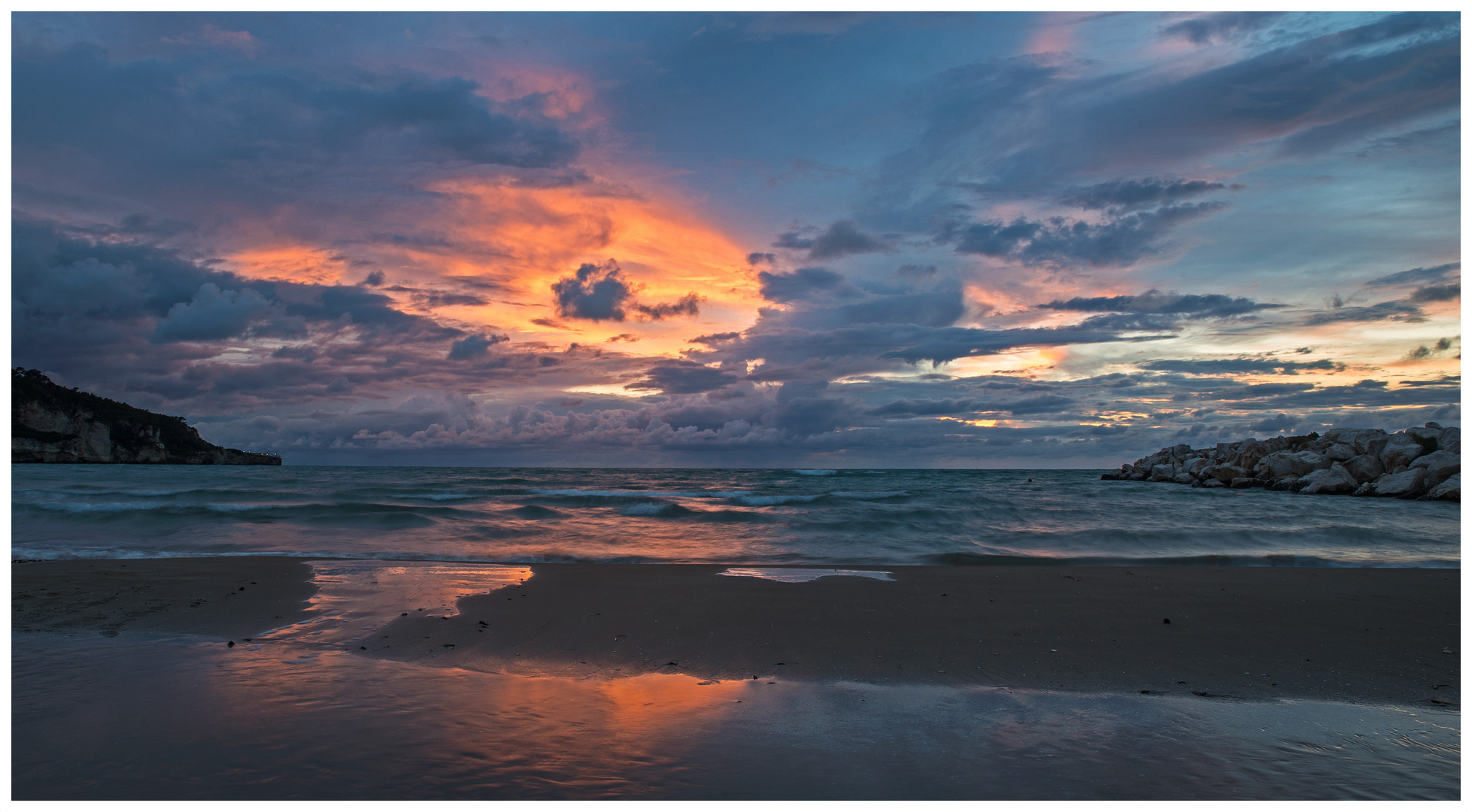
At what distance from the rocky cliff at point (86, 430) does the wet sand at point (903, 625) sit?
83044mm

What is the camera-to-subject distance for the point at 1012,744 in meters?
3.66

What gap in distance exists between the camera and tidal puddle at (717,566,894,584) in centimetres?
915

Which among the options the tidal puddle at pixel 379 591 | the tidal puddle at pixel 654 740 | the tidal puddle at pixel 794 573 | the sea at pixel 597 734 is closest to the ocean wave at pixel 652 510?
the tidal puddle at pixel 379 591

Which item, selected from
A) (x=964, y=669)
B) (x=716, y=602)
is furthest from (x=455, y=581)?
(x=964, y=669)

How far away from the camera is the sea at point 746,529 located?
1227 centimetres

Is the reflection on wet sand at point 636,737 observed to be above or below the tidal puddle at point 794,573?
above

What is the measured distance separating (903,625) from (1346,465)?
33577 millimetres

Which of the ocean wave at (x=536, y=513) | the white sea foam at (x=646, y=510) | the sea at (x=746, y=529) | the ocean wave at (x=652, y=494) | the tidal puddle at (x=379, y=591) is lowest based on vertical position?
the ocean wave at (x=652, y=494)

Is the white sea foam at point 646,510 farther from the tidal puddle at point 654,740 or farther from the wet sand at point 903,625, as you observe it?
the tidal puddle at point 654,740

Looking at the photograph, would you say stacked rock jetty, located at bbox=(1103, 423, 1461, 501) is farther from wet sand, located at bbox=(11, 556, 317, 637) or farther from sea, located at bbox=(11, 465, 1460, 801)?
wet sand, located at bbox=(11, 556, 317, 637)

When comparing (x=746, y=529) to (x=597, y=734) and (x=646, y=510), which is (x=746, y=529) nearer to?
(x=646, y=510)

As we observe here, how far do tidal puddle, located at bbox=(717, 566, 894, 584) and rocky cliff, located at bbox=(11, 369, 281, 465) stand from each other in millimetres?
85669

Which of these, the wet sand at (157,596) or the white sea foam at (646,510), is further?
the white sea foam at (646,510)

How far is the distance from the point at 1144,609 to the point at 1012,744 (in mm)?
4531
